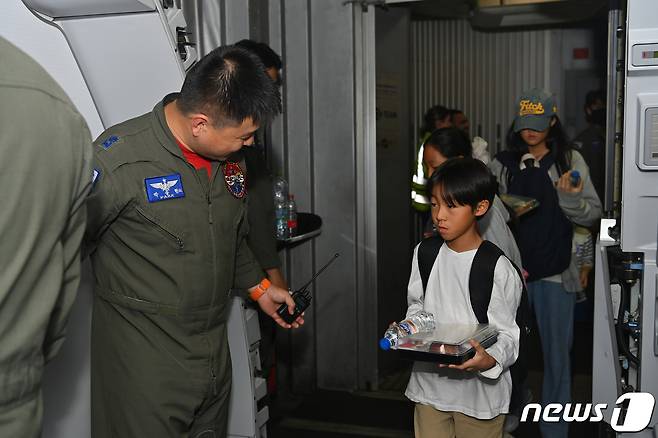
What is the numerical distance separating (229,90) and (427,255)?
1049 mm

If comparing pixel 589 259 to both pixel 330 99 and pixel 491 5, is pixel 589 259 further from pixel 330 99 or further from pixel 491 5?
pixel 491 5

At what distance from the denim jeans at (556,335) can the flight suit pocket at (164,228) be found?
87.2 inches

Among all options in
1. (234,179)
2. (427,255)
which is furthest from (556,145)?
(234,179)

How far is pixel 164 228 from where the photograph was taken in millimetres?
2295

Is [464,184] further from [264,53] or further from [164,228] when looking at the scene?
[264,53]

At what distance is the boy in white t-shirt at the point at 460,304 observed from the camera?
2.66 metres

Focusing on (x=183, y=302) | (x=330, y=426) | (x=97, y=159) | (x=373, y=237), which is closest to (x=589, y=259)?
(x=373, y=237)

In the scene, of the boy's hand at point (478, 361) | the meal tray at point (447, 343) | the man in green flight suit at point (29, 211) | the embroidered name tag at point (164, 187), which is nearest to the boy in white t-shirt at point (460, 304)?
the meal tray at point (447, 343)

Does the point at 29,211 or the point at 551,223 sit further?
the point at 551,223

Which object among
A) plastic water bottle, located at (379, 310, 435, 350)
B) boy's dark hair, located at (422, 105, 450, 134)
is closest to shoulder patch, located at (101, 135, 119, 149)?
plastic water bottle, located at (379, 310, 435, 350)

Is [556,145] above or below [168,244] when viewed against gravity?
above

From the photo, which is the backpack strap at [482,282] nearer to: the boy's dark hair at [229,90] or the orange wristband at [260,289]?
the orange wristband at [260,289]

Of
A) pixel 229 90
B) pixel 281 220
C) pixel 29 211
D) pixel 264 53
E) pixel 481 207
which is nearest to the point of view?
pixel 29 211

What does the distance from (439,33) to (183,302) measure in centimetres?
633
